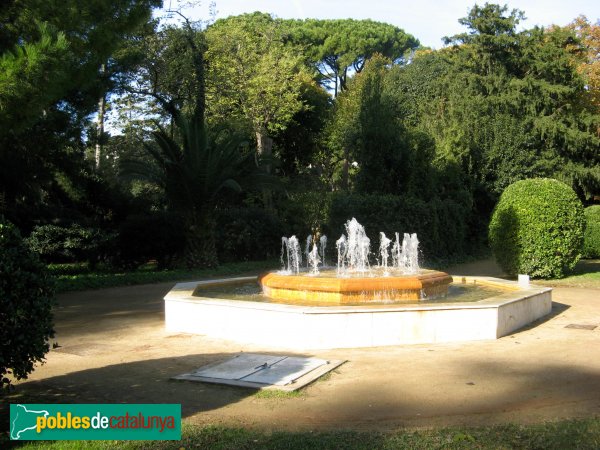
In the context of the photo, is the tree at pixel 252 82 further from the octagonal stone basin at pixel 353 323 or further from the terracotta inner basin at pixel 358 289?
the octagonal stone basin at pixel 353 323

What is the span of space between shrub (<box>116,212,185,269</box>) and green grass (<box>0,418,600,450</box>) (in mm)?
13578

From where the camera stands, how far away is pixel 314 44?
45.0 meters

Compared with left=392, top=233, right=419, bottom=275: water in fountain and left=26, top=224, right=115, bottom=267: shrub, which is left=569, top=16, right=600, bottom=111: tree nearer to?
left=392, top=233, right=419, bottom=275: water in fountain

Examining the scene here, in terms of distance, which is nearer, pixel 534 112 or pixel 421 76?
pixel 534 112

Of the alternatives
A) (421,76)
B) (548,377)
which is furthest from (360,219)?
(421,76)

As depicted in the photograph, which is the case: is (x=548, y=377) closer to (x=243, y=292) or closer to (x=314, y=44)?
(x=243, y=292)

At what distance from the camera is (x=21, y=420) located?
171 inches

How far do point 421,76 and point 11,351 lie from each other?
32.1 metres

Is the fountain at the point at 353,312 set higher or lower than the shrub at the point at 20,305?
lower

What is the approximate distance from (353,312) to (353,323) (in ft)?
0.48

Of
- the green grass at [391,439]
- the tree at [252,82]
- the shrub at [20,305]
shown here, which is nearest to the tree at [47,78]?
the shrub at [20,305]

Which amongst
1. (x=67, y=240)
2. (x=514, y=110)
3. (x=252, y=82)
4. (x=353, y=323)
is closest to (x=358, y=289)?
(x=353, y=323)

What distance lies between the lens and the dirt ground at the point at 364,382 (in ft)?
15.9

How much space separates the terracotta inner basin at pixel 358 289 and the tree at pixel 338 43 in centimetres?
3634
